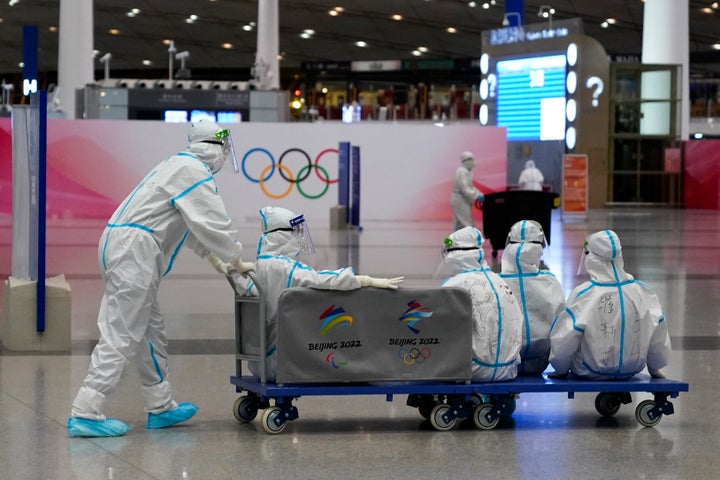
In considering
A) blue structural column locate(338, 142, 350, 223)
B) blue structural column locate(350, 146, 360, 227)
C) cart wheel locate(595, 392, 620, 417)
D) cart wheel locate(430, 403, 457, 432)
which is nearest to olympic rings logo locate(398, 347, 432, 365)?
cart wheel locate(430, 403, 457, 432)

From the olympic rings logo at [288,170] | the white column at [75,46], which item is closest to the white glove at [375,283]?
the olympic rings logo at [288,170]

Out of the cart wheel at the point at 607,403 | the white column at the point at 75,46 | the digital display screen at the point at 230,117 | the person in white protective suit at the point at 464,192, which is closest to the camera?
the cart wheel at the point at 607,403

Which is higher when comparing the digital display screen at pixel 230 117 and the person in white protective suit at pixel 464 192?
the digital display screen at pixel 230 117

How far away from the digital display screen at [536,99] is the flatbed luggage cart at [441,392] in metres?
30.4

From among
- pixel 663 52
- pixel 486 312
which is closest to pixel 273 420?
pixel 486 312

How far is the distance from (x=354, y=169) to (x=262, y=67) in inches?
365

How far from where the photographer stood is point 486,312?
6.65m

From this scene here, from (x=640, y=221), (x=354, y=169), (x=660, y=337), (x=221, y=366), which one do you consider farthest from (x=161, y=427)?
(x=640, y=221)

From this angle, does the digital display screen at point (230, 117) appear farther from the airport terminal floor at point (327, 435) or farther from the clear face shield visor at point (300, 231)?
the clear face shield visor at point (300, 231)

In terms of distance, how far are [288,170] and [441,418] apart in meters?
21.9

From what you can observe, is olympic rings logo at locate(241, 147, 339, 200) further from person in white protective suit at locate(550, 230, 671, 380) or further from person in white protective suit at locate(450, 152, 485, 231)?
person in white protective suit at locate(550, 230, 671, 380)

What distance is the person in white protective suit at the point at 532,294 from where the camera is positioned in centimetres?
708

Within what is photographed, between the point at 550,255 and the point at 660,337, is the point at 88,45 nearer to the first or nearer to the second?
the point at 550,255

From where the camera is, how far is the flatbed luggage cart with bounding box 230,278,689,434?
21.1ft
